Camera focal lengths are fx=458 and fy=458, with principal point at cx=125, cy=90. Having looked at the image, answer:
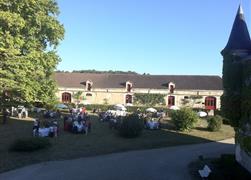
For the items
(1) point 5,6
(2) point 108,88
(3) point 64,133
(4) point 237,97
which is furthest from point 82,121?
(2) point 108,88

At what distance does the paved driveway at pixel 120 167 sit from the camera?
19797 mm

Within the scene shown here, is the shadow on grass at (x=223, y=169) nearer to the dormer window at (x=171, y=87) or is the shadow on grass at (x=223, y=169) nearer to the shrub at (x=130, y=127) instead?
the shrub at (x=130, y=127)

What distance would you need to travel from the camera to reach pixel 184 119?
37.5 meters

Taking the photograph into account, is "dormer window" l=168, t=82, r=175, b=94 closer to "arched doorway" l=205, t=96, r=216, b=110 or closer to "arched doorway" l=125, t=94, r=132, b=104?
"arched doorway" l=205, t=96, r=216, b=110

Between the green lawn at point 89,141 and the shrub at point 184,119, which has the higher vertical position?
the shrub at point 184,119

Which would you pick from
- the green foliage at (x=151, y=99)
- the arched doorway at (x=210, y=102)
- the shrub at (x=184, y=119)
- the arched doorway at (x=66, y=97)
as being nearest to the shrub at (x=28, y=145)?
the shrub at (x=184, y=119)

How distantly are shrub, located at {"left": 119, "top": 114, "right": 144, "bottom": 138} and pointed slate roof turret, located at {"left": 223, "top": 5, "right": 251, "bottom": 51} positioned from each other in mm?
9383

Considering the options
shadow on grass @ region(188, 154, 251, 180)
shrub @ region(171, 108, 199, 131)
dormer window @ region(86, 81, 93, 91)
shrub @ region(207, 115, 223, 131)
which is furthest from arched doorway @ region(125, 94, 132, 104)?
shadow on grass @ region(188, 154, 251, 180)

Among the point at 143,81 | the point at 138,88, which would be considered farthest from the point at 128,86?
the point at 143,81

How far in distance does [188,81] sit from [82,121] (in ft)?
147

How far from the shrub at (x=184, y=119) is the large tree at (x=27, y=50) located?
10537 millimetres

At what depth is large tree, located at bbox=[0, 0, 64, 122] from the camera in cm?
3391

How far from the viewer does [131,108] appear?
67.2m

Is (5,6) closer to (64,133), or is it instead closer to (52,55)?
(52,55)
